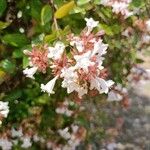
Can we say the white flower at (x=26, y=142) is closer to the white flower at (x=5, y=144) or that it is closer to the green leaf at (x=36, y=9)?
the white flower at (x=5, y=144)

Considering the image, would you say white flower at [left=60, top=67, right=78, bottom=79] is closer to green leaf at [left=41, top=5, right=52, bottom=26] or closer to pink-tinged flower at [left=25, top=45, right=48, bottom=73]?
pink-tinged flower at [left=25, top=45, right=48, bottom=73]

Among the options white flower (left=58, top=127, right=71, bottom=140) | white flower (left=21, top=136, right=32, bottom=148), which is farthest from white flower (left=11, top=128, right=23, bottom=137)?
white flower (left=58, top=127, right=71, bottom=140)

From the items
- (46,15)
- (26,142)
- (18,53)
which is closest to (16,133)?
(26,142)

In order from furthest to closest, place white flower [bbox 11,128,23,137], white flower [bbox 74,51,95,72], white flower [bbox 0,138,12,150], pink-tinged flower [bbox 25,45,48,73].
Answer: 1. white flower [bbox 11,128,23,137]
2. white flower [bbox 0,138,12,150]
3. pink-tinged flower [bbox 25,45,48,73]
4. white flower [bbox 74,51,95,72]

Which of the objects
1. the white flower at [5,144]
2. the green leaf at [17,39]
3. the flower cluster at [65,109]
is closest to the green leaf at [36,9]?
the green leaf at [17,39]

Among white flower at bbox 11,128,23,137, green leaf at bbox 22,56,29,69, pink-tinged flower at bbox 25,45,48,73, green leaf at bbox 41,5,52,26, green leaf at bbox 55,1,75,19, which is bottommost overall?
white flower at bbox 11,128,23,137

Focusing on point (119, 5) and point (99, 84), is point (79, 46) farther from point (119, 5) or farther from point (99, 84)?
point (119, 5)
